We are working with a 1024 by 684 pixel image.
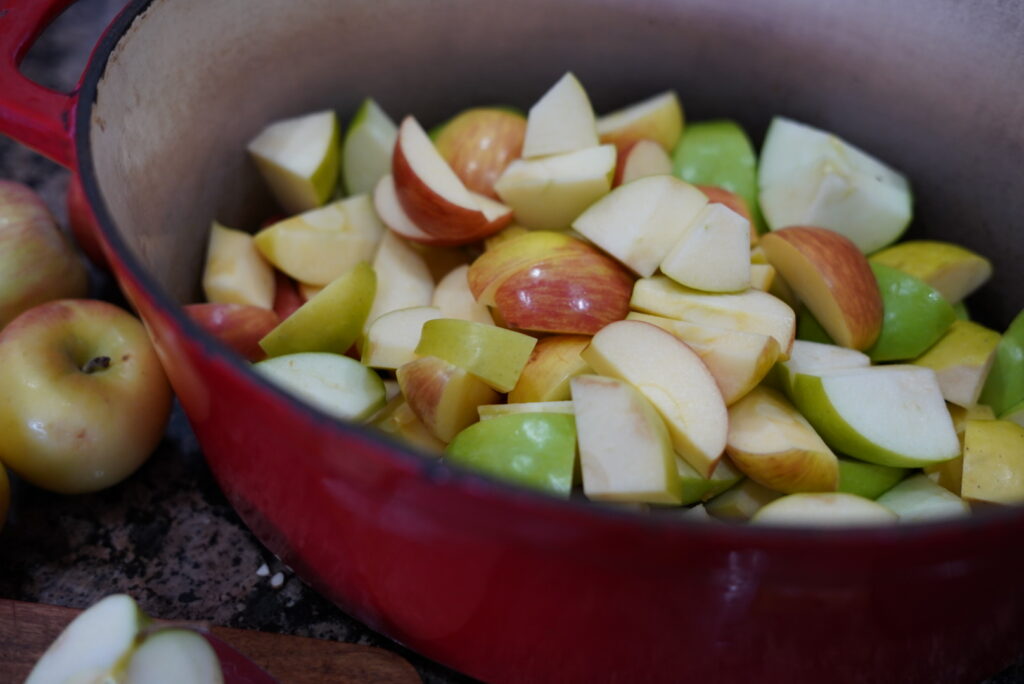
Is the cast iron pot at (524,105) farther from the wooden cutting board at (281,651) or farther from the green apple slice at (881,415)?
the green apple slice at (881,415)

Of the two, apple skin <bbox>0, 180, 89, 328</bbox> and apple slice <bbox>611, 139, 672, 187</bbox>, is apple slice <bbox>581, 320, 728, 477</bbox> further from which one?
apple skin <bbox>0, 180, 89, 328</bbox>

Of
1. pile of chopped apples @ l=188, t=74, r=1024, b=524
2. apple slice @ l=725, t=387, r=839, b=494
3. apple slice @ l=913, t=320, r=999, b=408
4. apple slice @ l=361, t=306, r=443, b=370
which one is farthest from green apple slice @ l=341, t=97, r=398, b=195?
apple slice @ l=913, t=320, r=999, b=408

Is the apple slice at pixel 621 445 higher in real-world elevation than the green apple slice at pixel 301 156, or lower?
lower

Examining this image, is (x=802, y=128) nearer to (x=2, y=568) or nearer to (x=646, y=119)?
(x=646, y=119)

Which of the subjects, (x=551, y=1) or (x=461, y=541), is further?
(x=551, y=1)

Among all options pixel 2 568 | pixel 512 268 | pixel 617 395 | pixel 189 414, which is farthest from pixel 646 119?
pixel 2 568

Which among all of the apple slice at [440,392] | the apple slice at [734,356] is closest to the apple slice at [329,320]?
the apple slice at [440,392]

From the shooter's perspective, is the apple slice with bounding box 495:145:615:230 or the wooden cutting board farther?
the apple slice with bounding box 495:145:615:230
